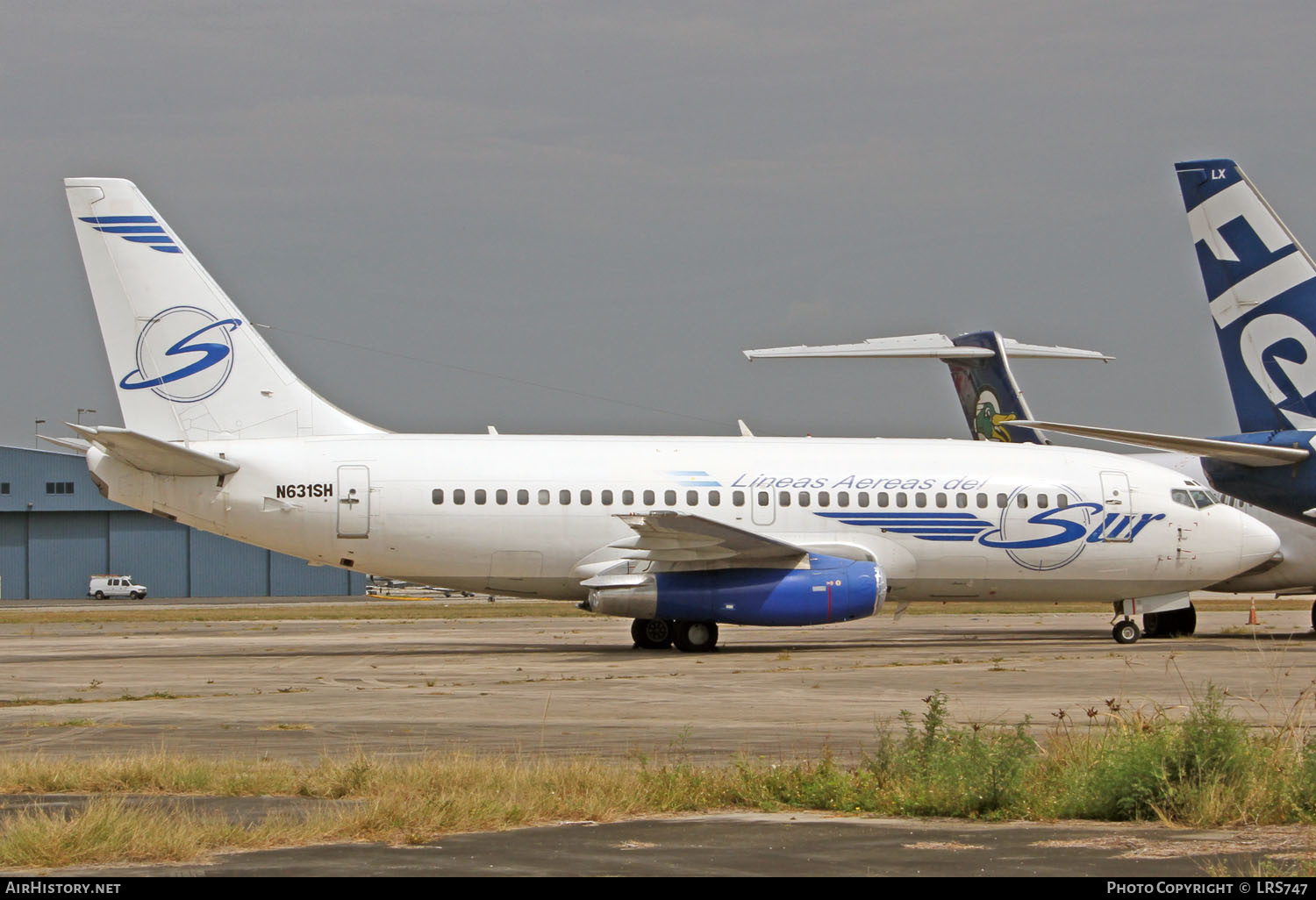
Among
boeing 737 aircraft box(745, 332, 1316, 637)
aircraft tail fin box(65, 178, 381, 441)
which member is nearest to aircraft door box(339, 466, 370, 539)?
aircraft tail fin box(65, 178, 381, 441)

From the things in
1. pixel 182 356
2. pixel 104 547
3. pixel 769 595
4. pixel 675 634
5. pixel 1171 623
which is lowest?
pixel 1171 623

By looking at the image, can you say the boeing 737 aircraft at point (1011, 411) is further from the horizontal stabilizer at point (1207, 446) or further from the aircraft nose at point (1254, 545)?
the horizontal stabilizer at point (1207, 446)

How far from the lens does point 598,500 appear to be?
26484 millimetres

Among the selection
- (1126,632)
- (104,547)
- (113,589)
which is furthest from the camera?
(104,547)

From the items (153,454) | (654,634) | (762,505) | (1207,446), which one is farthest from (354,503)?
(1207,446)

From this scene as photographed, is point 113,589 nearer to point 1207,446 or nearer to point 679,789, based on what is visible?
point 1207,446

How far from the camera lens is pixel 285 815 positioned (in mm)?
9094

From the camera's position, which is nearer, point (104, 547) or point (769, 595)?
point (769, 595)

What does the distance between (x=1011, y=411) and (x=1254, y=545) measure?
8.71 metres

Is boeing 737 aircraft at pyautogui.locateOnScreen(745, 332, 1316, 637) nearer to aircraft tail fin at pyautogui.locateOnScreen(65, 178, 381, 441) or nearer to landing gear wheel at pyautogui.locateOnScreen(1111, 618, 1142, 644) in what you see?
landing gear wheel at pyautogui.locateOnScreen(1111, 618, 1142, 644)

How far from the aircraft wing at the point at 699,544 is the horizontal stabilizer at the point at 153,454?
277 inches

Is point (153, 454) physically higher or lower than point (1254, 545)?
higher

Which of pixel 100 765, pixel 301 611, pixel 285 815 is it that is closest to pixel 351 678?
pixel 100 765

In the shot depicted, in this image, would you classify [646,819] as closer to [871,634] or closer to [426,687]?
[426,687]
